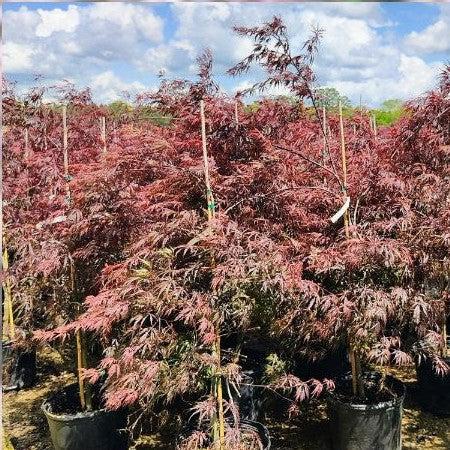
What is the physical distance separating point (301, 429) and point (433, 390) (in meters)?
0.78

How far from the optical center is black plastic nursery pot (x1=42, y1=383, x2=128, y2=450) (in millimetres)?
2447

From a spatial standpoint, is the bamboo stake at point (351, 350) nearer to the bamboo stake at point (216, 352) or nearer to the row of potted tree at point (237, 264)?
the row of potted tree at point (237, 264)

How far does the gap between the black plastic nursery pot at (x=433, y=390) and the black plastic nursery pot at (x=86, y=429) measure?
167cm

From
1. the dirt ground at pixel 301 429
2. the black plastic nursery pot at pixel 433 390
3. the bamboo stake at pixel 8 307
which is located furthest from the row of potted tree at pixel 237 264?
the bamboo stake at pixel 8 307

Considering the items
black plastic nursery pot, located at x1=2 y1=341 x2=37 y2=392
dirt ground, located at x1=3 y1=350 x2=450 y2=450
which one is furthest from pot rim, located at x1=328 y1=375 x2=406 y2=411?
black plastic nursery pot, located at x1=2 y1=341 x2=37 y2=392

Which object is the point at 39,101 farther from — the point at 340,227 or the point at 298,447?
the point at 298,447

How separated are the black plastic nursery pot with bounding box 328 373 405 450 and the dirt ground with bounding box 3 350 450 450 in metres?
0.26

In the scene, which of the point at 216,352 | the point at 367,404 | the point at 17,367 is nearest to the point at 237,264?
the point at 216,352

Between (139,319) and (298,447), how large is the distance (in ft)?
4.01

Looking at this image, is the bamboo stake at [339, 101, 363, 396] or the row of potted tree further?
the bamboo stake at [339, 101, 363, 396]

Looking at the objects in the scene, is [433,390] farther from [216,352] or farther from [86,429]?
[86,429]

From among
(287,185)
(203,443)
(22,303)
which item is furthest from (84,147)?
(203,443)

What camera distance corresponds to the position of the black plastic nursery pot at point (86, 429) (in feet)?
8.03

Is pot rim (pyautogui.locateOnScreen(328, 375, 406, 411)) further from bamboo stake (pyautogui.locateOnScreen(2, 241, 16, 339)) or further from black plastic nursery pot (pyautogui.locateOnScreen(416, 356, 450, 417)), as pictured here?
bamboo stake (pyautogui.locateOnScreen(2, 241, 16, 339))
